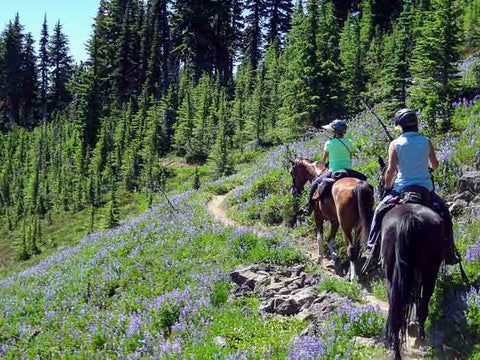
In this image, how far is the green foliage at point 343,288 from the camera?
8.99m

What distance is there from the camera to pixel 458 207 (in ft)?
36.0

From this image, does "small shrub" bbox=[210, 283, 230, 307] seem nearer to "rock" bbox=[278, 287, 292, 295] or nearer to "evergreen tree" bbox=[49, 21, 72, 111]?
"rock" bbox=[278, 287, 292, 295]

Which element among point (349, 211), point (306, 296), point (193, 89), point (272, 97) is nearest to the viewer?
point (306, 296)

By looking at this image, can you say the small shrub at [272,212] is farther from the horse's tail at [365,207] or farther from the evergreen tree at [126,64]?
the evergreen tree at [126,64]

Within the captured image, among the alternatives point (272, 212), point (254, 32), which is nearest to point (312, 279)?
point (272, 212)

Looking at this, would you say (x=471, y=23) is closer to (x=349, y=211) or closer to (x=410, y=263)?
(x=349, y=211)

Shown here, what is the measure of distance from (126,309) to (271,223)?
6286mm

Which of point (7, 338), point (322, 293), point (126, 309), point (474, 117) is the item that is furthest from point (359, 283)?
point (7, 338)

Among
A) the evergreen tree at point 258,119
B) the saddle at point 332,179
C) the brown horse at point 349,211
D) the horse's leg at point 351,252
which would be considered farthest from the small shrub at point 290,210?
the evergreen tree at point 258,119

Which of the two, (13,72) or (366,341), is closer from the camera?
(366,341)

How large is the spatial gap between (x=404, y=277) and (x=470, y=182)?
5.93 metres

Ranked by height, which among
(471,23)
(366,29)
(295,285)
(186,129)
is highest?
(366,29)

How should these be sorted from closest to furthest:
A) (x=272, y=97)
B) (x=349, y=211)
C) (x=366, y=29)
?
(x=349, y=211) < (x=272, y=97) < (x=366, y=29)

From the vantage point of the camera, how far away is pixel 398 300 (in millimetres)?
6480
